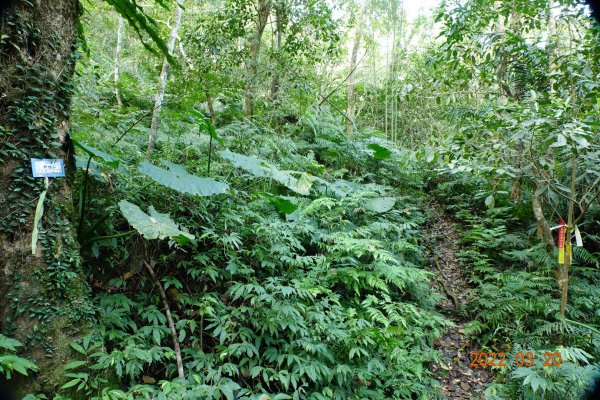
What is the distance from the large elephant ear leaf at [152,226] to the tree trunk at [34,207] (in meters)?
0.36

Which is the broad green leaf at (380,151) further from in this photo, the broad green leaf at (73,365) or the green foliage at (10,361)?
the green foliage at (10,361)

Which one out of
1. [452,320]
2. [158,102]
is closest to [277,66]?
[158,102]

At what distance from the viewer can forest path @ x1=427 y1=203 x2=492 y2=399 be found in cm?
324

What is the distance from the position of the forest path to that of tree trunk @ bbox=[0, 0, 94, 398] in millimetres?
3048

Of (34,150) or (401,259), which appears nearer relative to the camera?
(34,150)

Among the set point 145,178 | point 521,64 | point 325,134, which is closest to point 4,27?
point 145,178

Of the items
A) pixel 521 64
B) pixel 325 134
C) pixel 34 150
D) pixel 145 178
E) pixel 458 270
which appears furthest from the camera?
pixel 325 134

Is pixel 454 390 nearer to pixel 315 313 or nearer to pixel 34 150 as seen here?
pixel 315 313

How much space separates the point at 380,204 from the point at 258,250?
248 centimetres

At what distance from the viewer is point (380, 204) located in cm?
491

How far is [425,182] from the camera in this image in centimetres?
795

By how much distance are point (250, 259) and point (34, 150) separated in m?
1.76

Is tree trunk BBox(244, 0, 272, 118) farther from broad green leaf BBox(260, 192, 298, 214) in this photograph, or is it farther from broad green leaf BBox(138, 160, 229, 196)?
broad green leaf BBox(138, 160, 229, 196)

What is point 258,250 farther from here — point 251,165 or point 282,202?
point 251,165
